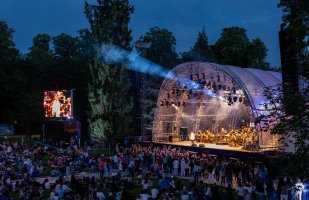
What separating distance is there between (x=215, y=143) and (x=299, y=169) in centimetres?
2680

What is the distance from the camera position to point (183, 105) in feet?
124

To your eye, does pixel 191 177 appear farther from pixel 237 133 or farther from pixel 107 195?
pixel 237 133

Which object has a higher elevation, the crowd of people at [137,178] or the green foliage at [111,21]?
the green foliage at [111,21]

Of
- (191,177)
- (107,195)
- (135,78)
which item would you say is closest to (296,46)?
(107,195)

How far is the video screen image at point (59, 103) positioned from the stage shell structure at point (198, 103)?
8.97m

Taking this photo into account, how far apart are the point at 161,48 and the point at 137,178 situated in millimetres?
34533

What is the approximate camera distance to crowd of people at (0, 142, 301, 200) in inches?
611

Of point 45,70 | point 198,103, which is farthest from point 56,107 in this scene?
point 198,103

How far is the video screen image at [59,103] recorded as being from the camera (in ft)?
128

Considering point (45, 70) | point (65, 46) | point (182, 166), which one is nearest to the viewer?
point (182, 166)

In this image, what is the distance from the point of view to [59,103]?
39656 mm

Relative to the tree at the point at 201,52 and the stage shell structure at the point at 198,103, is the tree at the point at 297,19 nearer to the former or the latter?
the stage shell structure at the point at 198,103

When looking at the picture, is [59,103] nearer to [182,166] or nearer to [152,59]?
[152,59]

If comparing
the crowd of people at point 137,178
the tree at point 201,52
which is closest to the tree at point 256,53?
the tree at point 201,52
